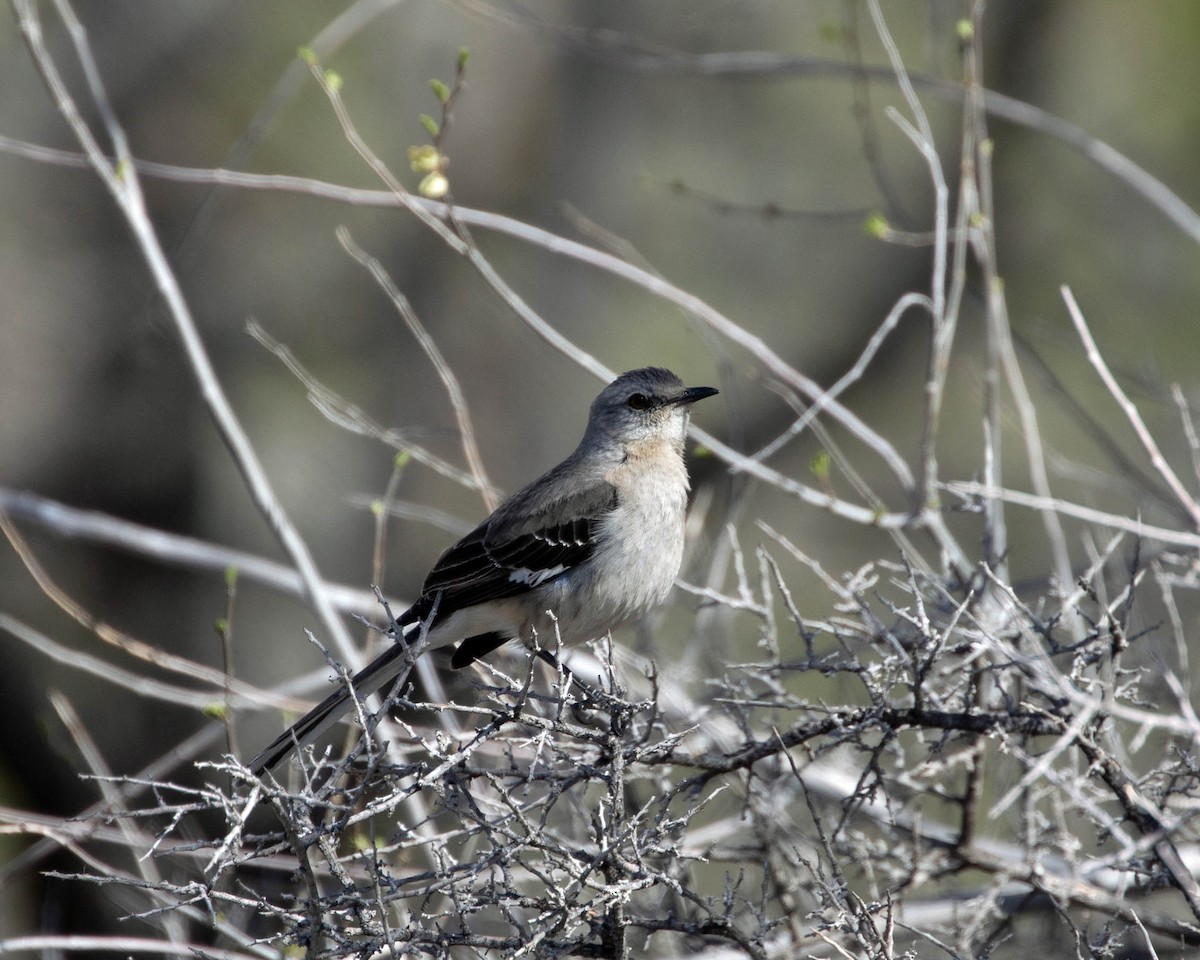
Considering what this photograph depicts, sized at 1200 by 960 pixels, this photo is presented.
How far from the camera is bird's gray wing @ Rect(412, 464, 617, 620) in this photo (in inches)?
164

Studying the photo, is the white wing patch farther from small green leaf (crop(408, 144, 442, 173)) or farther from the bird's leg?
small green leaf (crop(408, 144, 442, 173))

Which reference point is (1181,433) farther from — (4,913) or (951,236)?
(4,913)

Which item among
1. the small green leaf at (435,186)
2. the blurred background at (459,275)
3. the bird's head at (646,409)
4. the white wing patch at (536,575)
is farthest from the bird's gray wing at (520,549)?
the blurred background at (459,275)

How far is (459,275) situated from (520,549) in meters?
5.43

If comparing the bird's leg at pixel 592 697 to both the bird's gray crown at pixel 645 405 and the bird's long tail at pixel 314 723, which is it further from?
the bird's gray crown at pixel 645 405

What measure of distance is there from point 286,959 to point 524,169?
7407 mm

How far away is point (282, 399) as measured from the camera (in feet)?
29.6

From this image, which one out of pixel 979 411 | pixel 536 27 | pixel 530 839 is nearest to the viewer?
pixel 530 839

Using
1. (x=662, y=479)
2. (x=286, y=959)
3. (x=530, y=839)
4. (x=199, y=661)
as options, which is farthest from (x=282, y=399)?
(x=530, y=839)

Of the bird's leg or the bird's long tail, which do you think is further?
the bird's long tail

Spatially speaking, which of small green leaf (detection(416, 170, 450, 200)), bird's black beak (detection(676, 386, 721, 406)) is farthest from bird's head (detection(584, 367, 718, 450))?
small green leaf (detection(416, 170, 450, 200))

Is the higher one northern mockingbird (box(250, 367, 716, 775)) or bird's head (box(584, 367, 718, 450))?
bird's head (box(584, 367, 718, 450))

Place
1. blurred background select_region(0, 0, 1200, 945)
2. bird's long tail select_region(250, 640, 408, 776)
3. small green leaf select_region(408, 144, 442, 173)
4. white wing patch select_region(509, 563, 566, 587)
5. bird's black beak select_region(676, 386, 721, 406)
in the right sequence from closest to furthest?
1. bird's long tail select_region(250, 640, 408, 776)
2. small green leaf select_region(408, 144, 442, 173)
3. white wing patch select_region(509, 563, 566, 587)
4. bird's black beak select_region(676, 386, 721, 406)
5. blurred background select_region(0, 0, 1200, 945)

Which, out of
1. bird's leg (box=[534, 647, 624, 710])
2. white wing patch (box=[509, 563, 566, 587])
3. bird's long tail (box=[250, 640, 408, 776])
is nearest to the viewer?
bird's leg (box=[534, 647, 624, 710])
